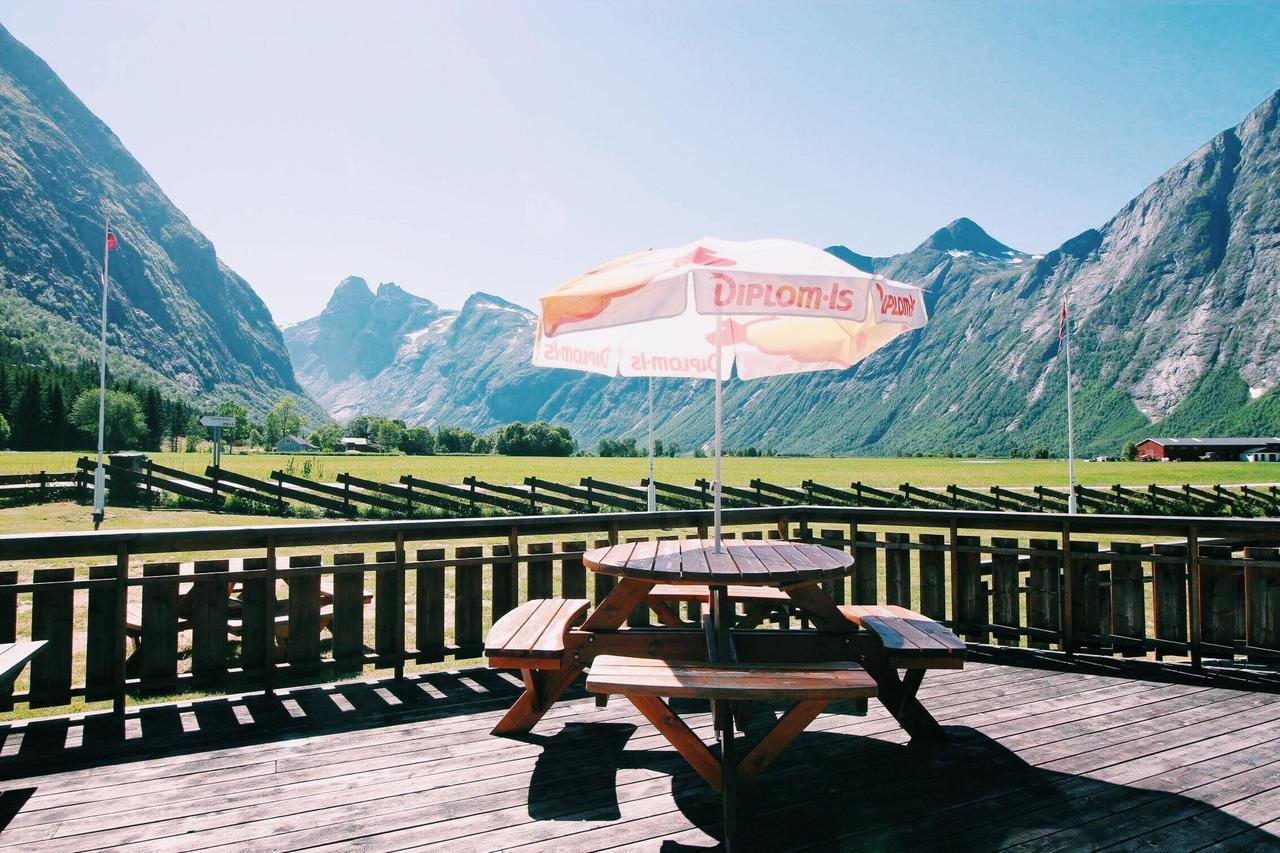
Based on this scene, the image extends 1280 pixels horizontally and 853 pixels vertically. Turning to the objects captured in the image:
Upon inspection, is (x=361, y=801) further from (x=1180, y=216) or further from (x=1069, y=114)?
(x=1180, y=216)

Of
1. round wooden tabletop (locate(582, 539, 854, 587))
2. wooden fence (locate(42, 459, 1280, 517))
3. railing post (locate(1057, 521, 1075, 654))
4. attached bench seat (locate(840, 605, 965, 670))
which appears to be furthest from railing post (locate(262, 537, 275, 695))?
wooden fence (locate(42, 459, 1280, 517))

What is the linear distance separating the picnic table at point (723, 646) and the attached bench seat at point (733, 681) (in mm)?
10

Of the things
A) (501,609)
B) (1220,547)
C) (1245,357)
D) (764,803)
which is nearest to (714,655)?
(764,803)

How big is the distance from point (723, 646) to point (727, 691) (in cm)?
100

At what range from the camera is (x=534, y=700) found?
154 inches

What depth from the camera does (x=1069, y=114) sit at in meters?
40.1

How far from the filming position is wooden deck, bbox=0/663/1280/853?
9.21ft

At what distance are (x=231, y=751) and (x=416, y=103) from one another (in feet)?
66.0

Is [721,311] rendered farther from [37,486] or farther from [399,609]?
[37,486]

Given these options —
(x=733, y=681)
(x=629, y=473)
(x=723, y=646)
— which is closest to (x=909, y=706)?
(x=723, y=646)

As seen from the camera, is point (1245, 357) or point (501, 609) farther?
point (1245, 357)

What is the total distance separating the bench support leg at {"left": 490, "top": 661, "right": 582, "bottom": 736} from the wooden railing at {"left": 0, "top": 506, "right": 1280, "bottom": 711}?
122cm

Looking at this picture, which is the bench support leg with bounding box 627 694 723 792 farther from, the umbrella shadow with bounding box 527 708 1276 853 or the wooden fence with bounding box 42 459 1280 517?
the wooden fence with bounding box 42 459 1280 517

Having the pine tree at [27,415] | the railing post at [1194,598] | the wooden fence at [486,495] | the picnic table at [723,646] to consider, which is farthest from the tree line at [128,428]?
the railing post at [1194,598]
